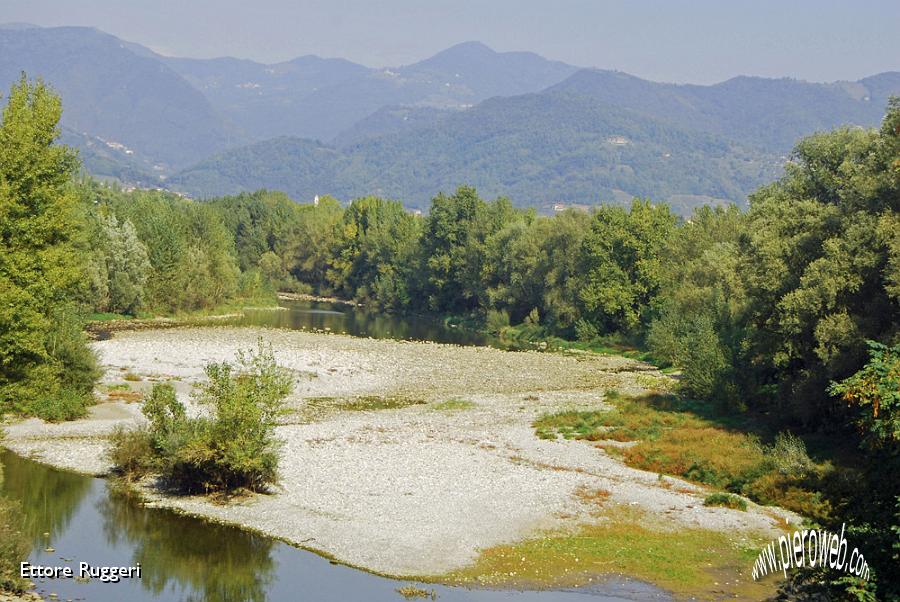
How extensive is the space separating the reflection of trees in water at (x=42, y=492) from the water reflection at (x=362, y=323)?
190ft

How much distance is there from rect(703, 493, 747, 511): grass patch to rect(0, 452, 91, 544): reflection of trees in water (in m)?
20.2

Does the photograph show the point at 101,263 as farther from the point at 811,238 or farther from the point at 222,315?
the point at 811,238

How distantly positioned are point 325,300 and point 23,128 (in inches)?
4343

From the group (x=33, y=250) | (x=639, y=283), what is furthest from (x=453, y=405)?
(x=639, y=283)

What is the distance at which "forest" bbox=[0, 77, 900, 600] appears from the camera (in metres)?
37.7

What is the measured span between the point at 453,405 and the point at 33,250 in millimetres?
22105

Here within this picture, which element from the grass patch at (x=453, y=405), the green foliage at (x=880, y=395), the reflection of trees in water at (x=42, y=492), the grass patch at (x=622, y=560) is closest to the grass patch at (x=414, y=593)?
the grass patch at (x=622, y=560)

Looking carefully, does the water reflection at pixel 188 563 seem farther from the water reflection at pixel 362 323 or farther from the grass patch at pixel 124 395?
the water reflection at pixel 362 323

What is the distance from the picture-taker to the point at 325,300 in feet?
497

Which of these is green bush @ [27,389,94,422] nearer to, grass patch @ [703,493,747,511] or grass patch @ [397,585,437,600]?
grass patch @ [397,585,437,600]

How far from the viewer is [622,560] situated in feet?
92.1

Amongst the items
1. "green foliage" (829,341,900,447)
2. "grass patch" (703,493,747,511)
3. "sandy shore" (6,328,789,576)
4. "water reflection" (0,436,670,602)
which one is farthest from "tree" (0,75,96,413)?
"green foliage" (829,341,900,447)

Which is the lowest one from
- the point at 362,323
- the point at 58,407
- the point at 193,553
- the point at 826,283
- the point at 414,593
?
the point at 414,593

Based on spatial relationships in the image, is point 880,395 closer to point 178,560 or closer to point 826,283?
point 178,560
